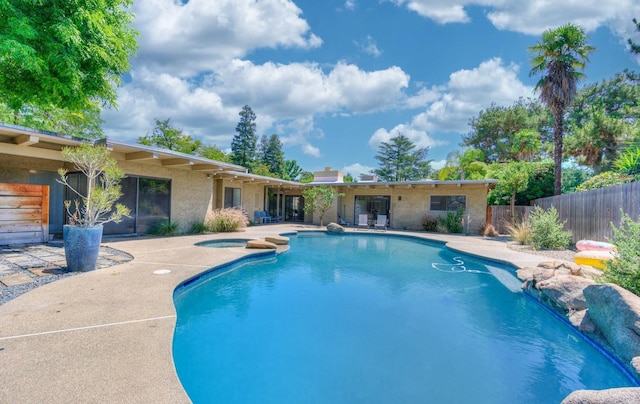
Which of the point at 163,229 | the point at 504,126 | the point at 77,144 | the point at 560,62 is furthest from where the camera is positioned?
the point at 504,126

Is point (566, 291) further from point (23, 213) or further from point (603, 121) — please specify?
point (603, 121)

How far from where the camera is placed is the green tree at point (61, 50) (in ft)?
19.9

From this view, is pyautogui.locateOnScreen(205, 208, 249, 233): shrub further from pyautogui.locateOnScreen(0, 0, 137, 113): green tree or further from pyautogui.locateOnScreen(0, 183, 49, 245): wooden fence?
pyautogui.locateOnScreen(0, 0, 137, 113): green tree

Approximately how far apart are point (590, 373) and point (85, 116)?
25742mm

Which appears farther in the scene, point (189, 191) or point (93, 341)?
point (189, 191)

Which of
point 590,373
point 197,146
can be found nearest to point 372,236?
point 590,373

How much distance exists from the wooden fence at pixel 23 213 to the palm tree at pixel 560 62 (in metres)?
19.0

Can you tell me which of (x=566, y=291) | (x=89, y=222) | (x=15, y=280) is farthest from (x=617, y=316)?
(x=15, y=280)

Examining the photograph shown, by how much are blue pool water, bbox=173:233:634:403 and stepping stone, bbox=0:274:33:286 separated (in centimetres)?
230

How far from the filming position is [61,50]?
652cm

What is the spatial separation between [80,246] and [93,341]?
3307 millimetres

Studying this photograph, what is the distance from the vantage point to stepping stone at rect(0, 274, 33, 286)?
15.2 feet

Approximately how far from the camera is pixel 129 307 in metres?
3.91

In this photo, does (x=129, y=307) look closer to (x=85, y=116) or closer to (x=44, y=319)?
(x=44, y=319)
